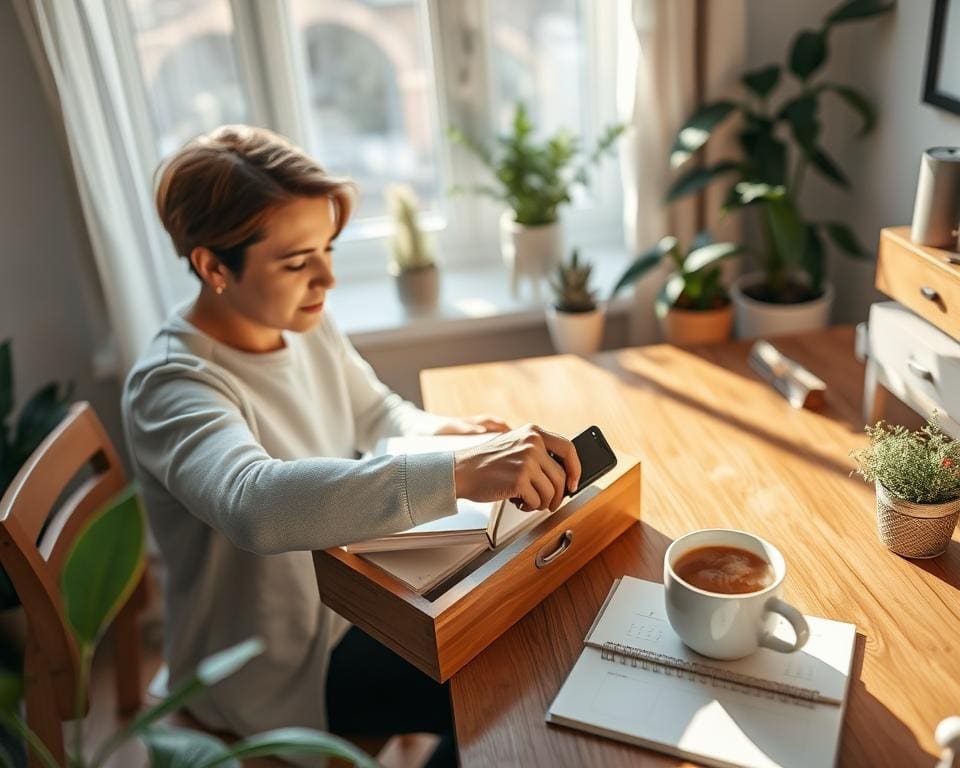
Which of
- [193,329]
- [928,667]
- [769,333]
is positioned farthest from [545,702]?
[769,333]

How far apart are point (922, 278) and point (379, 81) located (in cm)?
133

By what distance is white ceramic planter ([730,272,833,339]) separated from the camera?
177 cm

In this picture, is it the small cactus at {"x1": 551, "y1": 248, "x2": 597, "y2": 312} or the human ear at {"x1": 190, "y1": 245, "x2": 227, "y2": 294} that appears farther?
the small cactus at {"x1": 551, "y1": 248, "x2": 597, "y2": 312}

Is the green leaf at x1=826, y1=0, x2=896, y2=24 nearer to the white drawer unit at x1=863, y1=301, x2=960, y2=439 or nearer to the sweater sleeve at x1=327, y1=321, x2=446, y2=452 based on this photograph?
the white drawer unit at x1=863, y1=301, x2=960, y2=439

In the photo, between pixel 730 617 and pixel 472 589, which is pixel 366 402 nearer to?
pixel 472 589

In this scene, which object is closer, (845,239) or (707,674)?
(707,674)

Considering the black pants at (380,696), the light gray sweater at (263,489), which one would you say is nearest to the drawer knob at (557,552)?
the light gray sweater at (263,489)

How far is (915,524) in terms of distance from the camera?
1.09m

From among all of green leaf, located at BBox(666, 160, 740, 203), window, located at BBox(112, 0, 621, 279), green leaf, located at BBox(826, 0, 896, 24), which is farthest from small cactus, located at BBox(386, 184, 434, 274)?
green leaf, located at BBox(826, 0, 896, 24)

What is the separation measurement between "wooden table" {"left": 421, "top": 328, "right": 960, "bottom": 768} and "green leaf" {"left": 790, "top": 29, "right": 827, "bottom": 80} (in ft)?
1.62

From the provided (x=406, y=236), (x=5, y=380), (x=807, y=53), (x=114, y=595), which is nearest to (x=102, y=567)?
(x=114, y=595)

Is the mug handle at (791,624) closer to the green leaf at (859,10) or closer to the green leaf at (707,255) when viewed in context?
the green leaf at (707,255)

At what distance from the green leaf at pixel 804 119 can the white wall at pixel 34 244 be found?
1.38 meters

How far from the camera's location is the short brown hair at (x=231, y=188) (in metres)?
1.24
